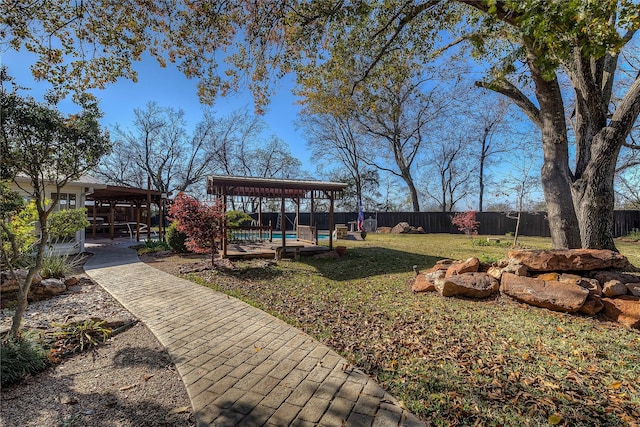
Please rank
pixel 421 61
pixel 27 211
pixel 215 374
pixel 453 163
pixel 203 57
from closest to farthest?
pixel 215 374, pixel 27 211, pixel 203 57, pixel 421 61, pixel 453 163

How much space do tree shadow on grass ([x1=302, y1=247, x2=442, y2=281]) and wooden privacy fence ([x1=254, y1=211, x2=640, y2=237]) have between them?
4.97m

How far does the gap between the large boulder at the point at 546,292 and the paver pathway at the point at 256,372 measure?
3.13 meters

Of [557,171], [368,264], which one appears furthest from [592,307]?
[368,264]

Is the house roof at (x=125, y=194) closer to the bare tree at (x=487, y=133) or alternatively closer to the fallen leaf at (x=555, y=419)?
the fallen leaf at (x=555, y=419)

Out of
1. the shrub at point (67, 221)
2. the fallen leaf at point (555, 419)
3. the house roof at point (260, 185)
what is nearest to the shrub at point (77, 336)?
the shrub at point (67, 221)

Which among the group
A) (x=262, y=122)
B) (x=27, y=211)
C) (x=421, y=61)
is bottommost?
(x=27, y=211)

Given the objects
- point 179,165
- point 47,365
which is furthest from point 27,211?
point 179,165

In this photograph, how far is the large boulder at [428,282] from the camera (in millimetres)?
5301

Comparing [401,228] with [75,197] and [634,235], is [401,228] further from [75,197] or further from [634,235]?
[75,197]

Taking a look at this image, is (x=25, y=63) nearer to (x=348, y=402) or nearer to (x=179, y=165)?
(x=348, y=402)

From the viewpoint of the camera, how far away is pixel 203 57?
558cm

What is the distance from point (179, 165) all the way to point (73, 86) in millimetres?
25114

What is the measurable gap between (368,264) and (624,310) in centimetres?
525

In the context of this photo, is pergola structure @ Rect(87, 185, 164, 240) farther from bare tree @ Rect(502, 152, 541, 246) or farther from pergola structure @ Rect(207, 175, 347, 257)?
bare tree @ Rect(502, 152, 541, 246)
